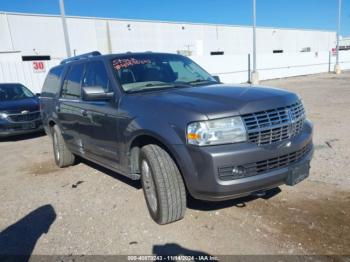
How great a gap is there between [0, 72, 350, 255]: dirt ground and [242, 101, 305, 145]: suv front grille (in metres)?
0.97

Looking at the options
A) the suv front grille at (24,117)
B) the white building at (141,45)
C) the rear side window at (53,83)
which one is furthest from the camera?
the white building at (141,45)

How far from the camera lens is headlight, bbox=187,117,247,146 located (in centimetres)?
304

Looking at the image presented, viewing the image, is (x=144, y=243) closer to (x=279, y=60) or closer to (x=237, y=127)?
(x=237, y=127)

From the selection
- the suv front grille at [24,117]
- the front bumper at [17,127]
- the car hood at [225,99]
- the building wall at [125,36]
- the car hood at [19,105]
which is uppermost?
the building wall at [125,36]

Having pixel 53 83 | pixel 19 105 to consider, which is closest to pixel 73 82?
pixel 53 83

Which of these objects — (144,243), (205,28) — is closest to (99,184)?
(144,243)

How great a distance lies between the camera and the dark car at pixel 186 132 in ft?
10.0

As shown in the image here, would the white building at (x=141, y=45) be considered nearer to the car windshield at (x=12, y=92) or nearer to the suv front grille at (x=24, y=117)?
the car windshield at (x=12, y=92)

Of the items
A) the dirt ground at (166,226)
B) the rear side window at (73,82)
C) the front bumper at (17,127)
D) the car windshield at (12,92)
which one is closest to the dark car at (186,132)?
the dirt ground at (166,226)

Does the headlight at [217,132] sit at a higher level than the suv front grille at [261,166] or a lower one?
higher

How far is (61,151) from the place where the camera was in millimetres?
6086

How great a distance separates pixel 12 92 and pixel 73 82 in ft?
20.6

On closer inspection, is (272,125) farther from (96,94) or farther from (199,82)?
(96,94)

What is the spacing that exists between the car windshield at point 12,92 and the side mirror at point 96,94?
7.32 meters
